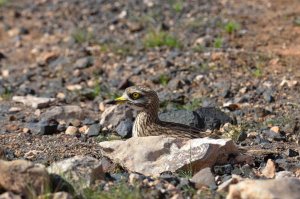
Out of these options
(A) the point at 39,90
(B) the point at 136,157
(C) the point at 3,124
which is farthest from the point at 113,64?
(B) the point at 136,157

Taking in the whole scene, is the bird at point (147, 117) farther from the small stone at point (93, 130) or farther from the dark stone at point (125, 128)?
the small stone at point (93, 130)

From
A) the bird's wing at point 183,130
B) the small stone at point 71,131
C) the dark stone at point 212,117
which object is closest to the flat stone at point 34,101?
the small stone at point 71,131

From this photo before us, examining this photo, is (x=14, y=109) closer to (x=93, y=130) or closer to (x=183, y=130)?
(x=93, y=130)

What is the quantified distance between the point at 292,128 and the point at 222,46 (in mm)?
3450

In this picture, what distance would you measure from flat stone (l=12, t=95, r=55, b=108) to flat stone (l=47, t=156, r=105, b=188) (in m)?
3.99

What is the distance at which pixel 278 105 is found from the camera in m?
9.66

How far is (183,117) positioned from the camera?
28.4 feet

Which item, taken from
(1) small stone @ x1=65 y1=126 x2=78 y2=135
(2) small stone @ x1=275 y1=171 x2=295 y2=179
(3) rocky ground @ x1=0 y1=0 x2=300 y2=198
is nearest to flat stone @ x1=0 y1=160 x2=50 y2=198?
(3) rocky ground @ x1=0 y1=0 x2=300 y2=198

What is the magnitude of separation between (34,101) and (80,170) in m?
4.38

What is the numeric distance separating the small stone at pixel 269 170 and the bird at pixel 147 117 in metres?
0.96

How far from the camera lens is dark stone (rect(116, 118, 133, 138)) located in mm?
8555

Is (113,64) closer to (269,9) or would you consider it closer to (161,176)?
(269,9)

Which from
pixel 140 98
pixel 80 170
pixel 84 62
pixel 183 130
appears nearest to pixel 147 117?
pixel 140 98

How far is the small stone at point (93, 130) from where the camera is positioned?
8.61 metres
